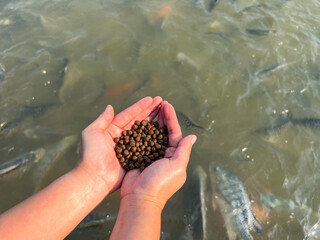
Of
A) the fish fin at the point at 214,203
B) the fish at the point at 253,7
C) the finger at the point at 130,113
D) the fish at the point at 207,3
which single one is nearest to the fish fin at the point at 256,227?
the fish fin at the point at 214,203

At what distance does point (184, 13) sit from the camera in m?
6.94

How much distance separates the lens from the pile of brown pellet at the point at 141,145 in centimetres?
308

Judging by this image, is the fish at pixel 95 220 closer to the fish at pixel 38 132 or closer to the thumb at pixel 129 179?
the thumb at pixel 129 179

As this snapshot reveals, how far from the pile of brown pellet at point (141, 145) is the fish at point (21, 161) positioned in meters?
1.39

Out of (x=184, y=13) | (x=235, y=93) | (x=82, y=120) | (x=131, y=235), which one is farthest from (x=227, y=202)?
A: (x=184, y=13)

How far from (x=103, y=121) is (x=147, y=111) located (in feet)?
2.23

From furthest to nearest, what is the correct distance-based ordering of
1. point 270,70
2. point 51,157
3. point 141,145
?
point 270,70
point 51,157
point 141,145

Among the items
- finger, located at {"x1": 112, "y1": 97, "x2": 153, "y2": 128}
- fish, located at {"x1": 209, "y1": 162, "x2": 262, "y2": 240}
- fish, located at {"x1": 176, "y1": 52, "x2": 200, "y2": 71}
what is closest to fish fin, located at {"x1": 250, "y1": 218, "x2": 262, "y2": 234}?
fish, located at {"x1": 209, "y1": 162, "x2": 262, "y2": 240}

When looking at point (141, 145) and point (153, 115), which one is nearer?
point (141, 145)

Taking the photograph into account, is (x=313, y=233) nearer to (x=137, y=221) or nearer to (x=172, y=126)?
(x=172, y=126)

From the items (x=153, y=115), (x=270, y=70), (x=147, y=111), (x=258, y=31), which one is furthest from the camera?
(x=258, y=31)

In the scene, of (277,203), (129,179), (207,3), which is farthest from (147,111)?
(207,3)

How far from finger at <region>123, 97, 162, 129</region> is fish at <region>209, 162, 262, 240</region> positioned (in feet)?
3.95

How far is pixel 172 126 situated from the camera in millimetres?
3279
